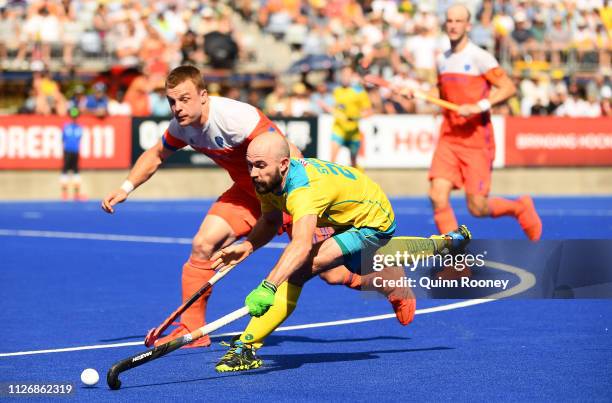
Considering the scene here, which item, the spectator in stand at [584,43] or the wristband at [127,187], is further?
the spectator in stand at [584,43]

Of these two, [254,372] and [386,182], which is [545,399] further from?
[386,182]

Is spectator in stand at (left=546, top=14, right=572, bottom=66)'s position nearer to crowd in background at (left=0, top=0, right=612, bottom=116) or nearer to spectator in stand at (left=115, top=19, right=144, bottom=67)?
crowd in background at (left=0, top=0, right=612, bottom=116)

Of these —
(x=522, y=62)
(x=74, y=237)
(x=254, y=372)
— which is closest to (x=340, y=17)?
(x=522, y=62)

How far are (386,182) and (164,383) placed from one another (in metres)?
18.9

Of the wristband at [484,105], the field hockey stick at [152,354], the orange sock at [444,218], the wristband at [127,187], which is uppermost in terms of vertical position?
the wristband at [484,105]

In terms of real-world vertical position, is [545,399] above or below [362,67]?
below

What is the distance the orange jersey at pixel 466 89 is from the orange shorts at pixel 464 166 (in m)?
0.08

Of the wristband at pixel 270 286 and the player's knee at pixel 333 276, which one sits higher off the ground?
the wristband at pixel 270 286

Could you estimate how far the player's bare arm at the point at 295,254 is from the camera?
7.24 metres

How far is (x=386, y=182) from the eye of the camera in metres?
26.2

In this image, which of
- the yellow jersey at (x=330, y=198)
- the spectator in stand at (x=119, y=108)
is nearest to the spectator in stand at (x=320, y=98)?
the spectator in stand at (x=119, y=108)

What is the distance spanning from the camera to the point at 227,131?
8.77 metres

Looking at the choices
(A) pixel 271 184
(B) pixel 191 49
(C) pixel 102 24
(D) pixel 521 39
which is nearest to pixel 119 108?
(C) pixel 102 24

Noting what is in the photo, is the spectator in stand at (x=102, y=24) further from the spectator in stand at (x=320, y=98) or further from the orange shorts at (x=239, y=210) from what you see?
the orange shorts at (x=239, y=210)
